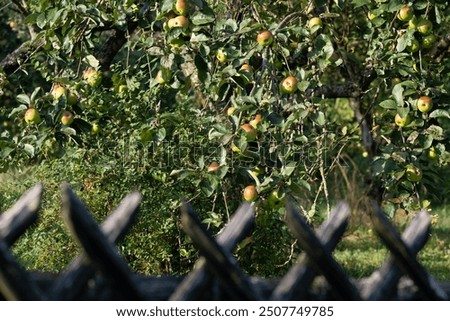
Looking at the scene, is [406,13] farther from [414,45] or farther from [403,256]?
[403,256]

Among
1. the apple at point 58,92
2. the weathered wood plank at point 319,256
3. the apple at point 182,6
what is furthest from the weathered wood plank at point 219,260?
the apple at point 58,92

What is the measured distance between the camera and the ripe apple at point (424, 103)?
12.5ft

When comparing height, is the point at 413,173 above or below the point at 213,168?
below

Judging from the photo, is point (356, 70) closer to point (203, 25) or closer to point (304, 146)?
point (304, 146)

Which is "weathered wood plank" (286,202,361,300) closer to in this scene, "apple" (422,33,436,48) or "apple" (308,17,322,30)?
"apple" (308,17,322,30)

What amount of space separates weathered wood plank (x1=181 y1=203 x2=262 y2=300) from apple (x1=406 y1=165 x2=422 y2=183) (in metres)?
2.52

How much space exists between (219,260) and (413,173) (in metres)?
2.59

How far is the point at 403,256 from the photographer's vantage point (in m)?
1.48

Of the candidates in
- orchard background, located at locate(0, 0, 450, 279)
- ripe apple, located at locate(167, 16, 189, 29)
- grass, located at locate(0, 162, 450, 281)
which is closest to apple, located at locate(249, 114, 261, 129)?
orchard background, located at locate(0, 0, 450, 279)

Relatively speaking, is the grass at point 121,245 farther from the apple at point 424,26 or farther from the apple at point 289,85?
the apple at point 289,85

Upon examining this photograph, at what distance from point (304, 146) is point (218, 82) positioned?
50 cm

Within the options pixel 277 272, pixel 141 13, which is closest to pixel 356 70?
pixel 277 272

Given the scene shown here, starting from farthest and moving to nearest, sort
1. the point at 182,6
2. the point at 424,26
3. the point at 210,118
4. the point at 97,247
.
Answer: the point at 210,118, the point at 424,26, the point at 182,6, the point at 97,247

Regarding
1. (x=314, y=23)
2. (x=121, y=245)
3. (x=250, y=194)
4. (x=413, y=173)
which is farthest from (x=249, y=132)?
(x=121, y=245)
